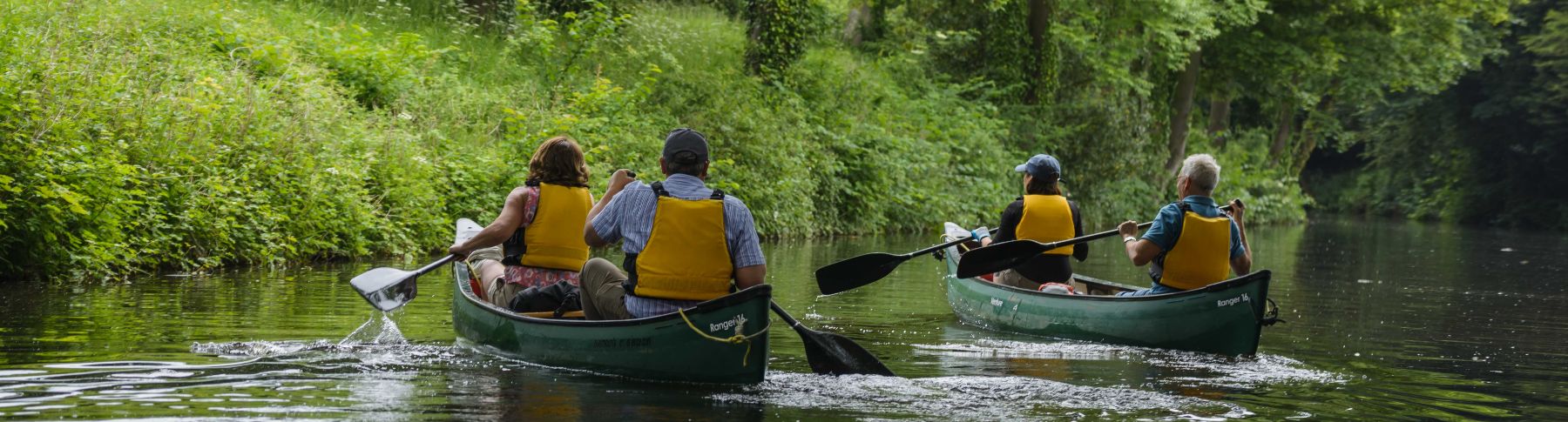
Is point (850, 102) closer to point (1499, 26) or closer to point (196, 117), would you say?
point (196, 117)

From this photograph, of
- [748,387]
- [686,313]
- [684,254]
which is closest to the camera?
[686,313]

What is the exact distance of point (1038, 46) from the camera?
31.6 metres

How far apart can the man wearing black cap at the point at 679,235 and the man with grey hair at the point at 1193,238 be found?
2.75 metres

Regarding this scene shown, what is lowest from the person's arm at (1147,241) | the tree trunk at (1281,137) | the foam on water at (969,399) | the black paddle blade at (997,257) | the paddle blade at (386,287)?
the foam on water at (969,399)

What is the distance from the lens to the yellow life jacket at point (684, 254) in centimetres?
718

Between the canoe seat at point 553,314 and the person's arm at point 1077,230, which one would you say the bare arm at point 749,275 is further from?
the person's arm at point 1077,230

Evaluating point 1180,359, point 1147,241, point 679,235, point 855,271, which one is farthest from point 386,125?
point 679,235

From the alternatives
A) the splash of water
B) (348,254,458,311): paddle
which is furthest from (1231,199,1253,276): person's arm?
the splash of water

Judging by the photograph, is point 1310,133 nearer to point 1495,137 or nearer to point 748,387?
point 1495,137

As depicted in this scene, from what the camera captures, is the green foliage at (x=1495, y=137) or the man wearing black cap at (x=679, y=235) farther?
the green foliage at (x=1495, y=137)

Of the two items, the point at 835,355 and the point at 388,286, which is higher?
the point at 388,286

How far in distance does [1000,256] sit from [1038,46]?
73.8ft

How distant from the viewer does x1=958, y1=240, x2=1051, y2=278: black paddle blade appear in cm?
965

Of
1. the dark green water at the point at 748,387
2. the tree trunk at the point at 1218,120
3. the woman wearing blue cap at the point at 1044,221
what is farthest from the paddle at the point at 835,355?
the tree trunk at the point at 1218,120
